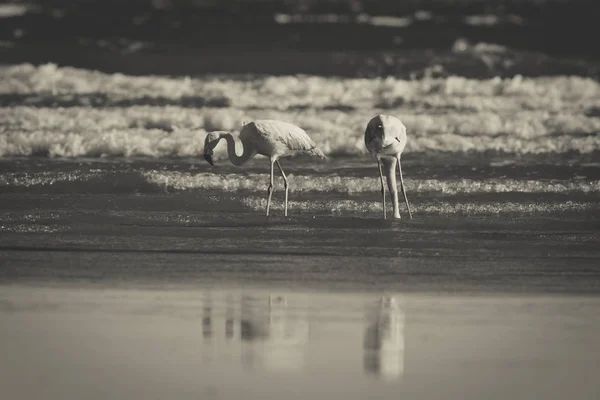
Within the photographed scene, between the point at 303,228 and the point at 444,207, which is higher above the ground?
the point at 444,207

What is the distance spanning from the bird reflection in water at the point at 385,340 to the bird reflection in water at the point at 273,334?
0.36m

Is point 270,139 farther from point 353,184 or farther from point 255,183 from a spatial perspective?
point 353,184

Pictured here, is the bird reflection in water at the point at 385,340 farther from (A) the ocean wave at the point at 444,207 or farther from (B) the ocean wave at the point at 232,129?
(B) the ocean wave at the point at 232,129

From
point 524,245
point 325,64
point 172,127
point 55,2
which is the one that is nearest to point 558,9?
point 325,64

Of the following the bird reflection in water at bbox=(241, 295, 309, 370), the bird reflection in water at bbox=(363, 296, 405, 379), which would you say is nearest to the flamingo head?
the bird reflection in water at bbox=(241, 295, 309, 370)

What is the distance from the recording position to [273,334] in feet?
24.6

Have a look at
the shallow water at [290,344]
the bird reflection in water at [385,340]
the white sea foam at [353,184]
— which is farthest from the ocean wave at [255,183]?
the bird reflection in water at [385,340]

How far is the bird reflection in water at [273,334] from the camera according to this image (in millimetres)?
6875

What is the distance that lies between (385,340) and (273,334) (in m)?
0.66

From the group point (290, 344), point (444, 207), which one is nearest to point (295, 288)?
point (290, 344)

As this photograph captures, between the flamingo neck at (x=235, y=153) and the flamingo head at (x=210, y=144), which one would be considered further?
the flamingo neck at (x=235, y=153)

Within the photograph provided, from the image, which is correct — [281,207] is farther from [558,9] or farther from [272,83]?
[558,9]

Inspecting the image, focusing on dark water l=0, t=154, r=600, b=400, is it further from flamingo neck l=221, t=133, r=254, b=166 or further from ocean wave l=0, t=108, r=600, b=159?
ocean wave l=0, t=108, r=600, b=159

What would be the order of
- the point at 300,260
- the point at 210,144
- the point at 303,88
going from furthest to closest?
the point at 303,88 → the point at 210,144 → the point at 300,260
